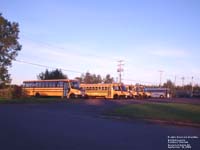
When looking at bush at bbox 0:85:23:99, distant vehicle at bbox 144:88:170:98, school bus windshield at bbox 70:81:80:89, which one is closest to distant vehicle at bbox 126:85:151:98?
distant vehicle at bbox 144:88:170:98

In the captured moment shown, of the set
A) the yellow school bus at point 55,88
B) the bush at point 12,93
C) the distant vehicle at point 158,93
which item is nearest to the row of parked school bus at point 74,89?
the yellow school bus at point 55,88

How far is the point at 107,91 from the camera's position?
206 ft

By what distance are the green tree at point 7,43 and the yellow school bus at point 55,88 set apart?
463 centimetres

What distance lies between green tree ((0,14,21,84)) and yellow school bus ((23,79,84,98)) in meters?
4.63

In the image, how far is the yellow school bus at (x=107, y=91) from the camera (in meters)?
62.4

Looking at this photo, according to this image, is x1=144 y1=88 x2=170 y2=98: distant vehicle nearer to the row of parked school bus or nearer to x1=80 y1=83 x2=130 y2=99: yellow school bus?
the row of parked school bus

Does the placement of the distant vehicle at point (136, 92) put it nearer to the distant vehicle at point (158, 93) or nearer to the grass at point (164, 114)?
the distant vehicle at point (158, 93)

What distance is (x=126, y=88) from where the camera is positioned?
66750 mm

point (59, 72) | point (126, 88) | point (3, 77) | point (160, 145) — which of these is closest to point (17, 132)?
point (160, 145)

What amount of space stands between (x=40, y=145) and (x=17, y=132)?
3210 millimetres

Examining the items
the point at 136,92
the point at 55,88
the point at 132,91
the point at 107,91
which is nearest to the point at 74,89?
the point at 55,88

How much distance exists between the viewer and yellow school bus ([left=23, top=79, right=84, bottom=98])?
57303 mm

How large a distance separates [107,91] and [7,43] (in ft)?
65.1

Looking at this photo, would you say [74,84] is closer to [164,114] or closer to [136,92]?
[136,92]
